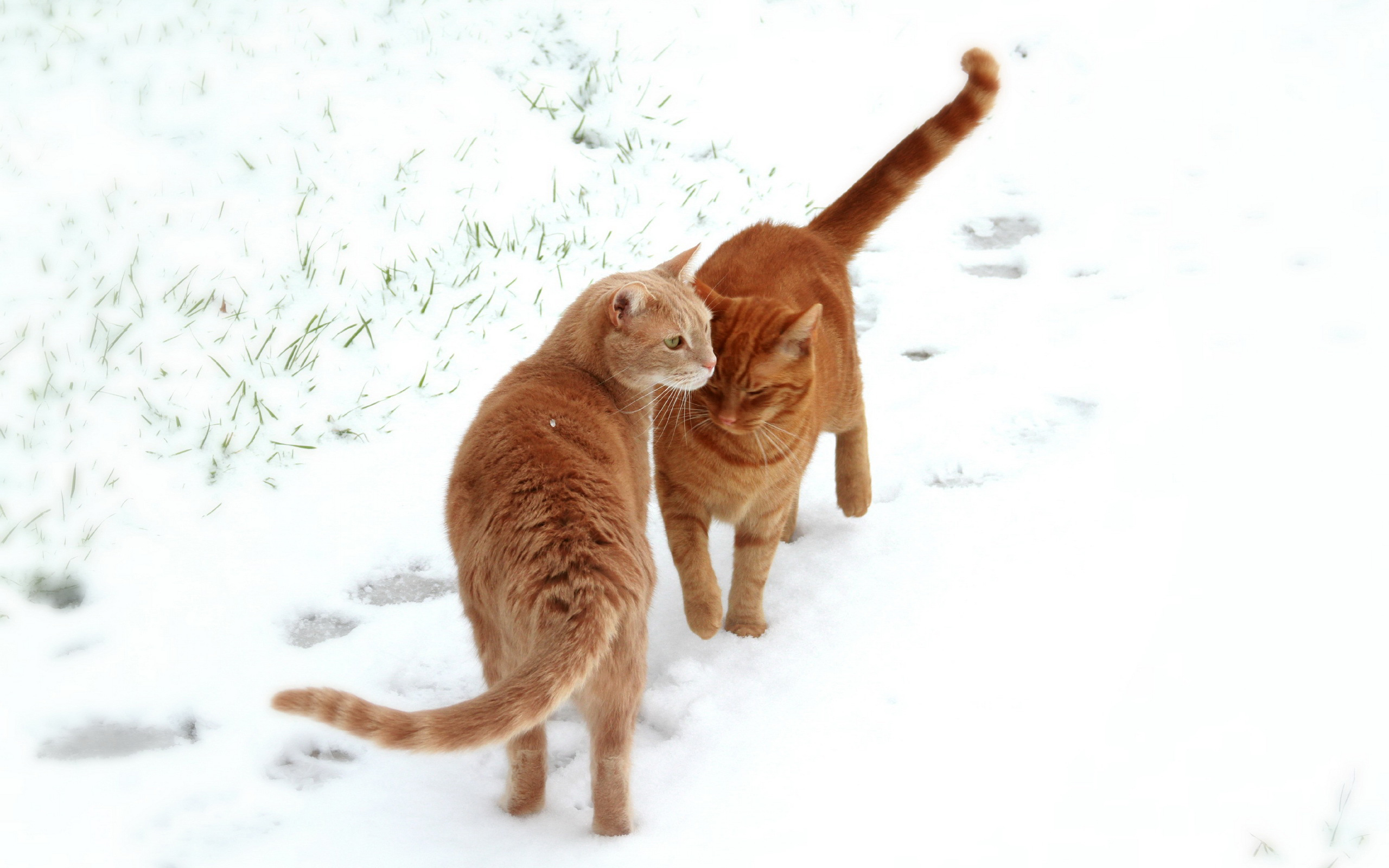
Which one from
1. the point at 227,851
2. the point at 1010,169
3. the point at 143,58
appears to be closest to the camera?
the point at 227,851

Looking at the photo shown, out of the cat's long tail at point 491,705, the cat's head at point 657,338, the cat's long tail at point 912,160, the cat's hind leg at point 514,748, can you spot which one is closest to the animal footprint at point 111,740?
the cat's hind leg at point 514,748

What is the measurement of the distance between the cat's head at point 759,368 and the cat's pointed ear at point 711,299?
0.06m

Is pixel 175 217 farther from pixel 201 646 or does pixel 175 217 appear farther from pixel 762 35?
pixel 762 35

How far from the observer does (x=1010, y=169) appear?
477 cm

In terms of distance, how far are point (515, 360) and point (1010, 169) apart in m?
2.63

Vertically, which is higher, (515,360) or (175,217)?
(175,217)

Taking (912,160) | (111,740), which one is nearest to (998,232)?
(912,160)

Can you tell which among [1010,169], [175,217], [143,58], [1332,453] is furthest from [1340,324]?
[143,58]

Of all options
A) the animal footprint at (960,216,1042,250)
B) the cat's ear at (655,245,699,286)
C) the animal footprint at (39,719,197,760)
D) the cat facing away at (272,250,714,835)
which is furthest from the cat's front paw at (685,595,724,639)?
the animal footprint at (960,216,1042,250)

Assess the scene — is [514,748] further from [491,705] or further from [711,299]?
[711,299]

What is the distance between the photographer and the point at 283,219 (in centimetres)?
370

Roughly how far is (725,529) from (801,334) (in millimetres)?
980

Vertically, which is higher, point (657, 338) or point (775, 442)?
point (657, 338)

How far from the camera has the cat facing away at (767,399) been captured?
2.44 meters
